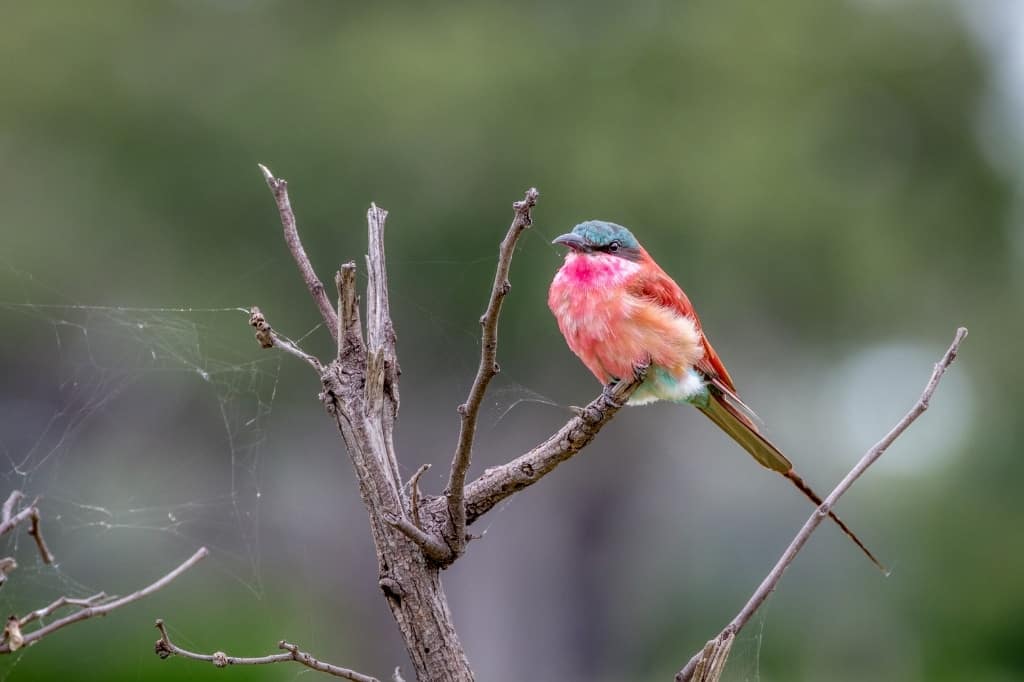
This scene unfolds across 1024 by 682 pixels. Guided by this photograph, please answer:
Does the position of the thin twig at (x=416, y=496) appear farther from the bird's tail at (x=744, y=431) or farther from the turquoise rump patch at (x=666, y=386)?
the bird's tail at (x=744, y=431)

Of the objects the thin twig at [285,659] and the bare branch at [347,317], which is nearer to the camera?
the thin twig at [285,659]

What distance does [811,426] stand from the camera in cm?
921

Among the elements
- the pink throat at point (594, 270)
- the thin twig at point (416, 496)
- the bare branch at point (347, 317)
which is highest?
the pink throat at point (594, 270)

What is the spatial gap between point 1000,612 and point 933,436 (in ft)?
3.95

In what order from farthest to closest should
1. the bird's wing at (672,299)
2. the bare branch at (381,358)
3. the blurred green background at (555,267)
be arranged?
1. the blurred green background at (555,267)
2. the bird's wing at (672,299)
3. the bare branch at (381,358)

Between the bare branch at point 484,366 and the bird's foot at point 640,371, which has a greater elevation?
the bird's foot at point 640,371

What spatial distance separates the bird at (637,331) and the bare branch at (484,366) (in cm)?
68

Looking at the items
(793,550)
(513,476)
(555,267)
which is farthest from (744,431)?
(555,267)

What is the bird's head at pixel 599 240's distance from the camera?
7.59 ft

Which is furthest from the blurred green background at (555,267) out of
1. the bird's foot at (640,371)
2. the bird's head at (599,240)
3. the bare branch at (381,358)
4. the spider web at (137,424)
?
the bare branch at (381,358)

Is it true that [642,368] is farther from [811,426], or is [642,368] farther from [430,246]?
[811,426]

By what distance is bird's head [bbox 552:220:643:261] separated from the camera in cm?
231

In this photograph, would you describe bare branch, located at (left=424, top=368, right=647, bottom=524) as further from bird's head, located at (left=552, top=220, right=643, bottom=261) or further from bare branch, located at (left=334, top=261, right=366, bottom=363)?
bird's head, located at (left=552, top=220, right=643, bottom=261)

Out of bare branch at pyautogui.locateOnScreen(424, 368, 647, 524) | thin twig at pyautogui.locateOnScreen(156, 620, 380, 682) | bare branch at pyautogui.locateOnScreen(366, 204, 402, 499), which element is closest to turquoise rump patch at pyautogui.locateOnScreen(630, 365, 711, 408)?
bare branch at pyautogui.locateOnScreen(424, 368, 647, 524)
